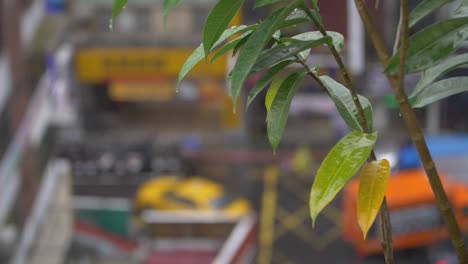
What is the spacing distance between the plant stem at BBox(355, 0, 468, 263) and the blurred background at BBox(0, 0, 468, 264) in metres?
4.23

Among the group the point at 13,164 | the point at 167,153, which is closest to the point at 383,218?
the point at 13,164

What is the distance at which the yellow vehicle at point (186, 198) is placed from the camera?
10.9 meters

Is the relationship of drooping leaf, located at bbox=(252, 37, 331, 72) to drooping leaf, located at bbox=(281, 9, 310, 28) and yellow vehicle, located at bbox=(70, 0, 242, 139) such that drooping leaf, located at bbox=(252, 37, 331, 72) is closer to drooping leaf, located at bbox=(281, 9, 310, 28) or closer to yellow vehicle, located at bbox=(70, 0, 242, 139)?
drooping leaf, located at bbox=(281, 9, 310, 28)

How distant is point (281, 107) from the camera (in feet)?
3.89

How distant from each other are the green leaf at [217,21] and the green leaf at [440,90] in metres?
0.35

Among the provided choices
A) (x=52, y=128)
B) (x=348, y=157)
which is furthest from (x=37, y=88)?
(x=348, y=157)

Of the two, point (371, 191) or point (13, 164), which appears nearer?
point (371, 191)

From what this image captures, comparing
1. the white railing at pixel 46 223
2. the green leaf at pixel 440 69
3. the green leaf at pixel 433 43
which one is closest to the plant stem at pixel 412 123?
the green leaf at pixel 433 43

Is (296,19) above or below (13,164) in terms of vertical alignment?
above

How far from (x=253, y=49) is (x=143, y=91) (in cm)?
1263

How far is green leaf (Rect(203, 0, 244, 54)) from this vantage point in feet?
3.63

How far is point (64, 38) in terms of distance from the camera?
1248 centimetres

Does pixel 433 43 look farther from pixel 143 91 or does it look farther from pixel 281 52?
pixel 143 91

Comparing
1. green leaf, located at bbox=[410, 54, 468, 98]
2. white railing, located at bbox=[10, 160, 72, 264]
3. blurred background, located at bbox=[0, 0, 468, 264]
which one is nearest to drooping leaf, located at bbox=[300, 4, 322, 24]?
green leaf, located at bbox=[410, 54, 468, 98]
